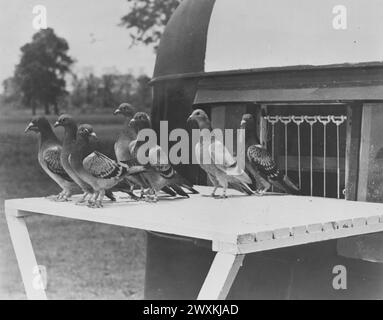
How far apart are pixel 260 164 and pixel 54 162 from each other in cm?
145

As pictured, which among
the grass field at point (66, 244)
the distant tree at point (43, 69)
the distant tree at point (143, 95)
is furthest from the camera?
the distant tree at point (143, 95)

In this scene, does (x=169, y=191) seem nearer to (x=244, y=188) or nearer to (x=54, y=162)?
(x=244, y=188)

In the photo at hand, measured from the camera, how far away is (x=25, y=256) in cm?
431

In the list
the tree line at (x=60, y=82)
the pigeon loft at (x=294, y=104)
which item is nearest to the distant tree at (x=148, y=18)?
the tree line at (x=60, y=82)

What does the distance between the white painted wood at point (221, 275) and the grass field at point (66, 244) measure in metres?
6.51

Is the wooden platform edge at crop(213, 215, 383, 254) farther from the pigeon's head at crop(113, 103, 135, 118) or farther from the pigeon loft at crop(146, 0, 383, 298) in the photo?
the pigeon's head at crop(113, 103, 135, 118)

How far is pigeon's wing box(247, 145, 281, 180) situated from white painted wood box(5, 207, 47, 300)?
5.45 feet

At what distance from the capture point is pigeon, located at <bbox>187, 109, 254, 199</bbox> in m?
4.34

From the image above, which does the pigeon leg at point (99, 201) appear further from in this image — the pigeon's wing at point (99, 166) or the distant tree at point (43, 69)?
the distant tree at point (43, 69)

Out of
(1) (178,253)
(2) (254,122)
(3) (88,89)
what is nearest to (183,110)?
(2) (254,122)

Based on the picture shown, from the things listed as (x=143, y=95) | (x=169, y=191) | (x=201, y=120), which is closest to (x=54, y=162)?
(x=169, y=191)

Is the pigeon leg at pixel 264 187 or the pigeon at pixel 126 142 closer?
the pigeon at pixel 126 142

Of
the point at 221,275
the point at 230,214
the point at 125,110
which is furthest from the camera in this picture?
the point at 125,110

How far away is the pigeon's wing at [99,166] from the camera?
3.86 metres
